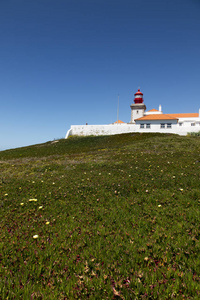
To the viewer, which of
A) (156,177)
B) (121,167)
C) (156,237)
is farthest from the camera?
(121,167)

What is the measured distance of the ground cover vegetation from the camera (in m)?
3.11

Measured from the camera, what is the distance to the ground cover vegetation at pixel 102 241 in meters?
3.11

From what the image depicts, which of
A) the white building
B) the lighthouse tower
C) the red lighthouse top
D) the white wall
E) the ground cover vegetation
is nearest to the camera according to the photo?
the ground cover vegetation

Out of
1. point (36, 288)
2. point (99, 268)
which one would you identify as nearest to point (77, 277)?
point (99, 268)

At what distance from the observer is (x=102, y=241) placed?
443 cm

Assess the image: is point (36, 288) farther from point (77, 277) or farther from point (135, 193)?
point (135, 193)

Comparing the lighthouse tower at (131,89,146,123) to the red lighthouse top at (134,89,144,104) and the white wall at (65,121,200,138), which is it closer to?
the red lighthouse top at (134,89,144,104)

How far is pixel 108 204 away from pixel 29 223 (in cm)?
302

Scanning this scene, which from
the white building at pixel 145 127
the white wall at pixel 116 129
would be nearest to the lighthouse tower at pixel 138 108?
the white building at pixel 145 127

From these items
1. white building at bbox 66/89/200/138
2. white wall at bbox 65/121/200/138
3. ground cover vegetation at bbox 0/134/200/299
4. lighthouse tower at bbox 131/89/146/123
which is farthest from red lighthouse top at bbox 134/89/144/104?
ground cover vegetation at bbox 0/134/200/299

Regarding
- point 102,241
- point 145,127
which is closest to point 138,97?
point 145,127

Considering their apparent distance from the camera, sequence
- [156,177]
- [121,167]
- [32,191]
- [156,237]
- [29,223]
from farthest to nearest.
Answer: [121,167] < [156,177] < [32,191] < [29,223] < [156,237]

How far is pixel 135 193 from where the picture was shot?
7.75 meters

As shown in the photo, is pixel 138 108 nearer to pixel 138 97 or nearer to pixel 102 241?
pixel 138 97
